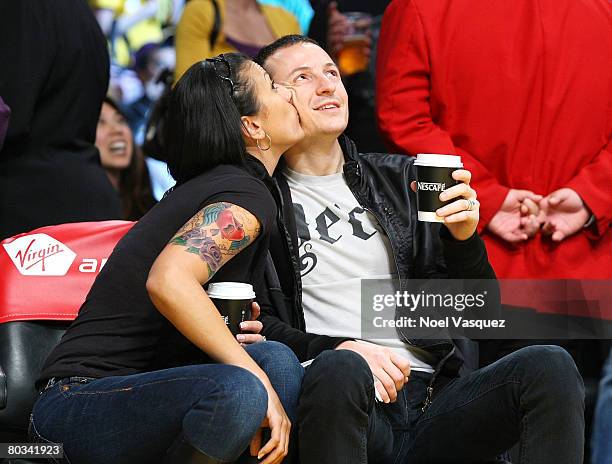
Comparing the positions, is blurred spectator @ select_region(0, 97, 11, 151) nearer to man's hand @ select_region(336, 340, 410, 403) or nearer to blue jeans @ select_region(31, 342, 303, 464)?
blue jeans @ select_region(31, 342, 303, 464)

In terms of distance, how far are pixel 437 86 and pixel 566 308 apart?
83cm

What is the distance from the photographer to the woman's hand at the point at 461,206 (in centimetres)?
282

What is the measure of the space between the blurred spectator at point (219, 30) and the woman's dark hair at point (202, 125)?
65.3 inches

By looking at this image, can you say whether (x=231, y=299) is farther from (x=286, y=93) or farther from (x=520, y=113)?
(x=520, y=113)

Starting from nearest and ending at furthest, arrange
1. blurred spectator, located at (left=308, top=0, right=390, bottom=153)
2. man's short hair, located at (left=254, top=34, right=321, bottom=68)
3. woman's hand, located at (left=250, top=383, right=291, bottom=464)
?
1. woman's hand, located at (left=250, top=383, right=291, bottom=464)
2. man's short hair, located at (left=254, top=34, right=321, bottom=68)
3. blurred spectator, located at (left=308, top=0, right=390, bottom=153)

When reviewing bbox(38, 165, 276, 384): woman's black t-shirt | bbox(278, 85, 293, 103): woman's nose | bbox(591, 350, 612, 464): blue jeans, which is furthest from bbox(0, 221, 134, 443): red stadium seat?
bbox(591, 350, 612, 464): blue jeans

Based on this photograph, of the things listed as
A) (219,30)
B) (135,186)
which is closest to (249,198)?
(219,30)

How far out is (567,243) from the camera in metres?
3.60

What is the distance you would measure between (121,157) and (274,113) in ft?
7.65

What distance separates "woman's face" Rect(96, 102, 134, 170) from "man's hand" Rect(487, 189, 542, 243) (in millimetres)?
2305

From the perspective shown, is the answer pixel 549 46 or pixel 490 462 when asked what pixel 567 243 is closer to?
pixel 549 46

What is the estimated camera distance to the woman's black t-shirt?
2.64m

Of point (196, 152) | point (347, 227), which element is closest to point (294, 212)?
point (347, 227)

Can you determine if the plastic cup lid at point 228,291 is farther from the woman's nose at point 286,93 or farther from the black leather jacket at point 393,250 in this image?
the woman's nose at point 286,93
